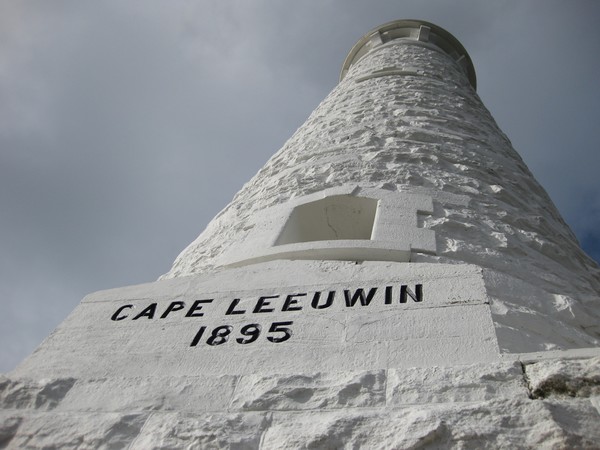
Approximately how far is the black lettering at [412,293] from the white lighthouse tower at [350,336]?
0.01 m

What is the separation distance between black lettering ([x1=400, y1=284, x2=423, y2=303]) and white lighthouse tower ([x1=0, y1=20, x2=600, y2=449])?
0.01 meters

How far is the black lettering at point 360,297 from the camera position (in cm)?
296

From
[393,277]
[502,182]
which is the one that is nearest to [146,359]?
[393,277]

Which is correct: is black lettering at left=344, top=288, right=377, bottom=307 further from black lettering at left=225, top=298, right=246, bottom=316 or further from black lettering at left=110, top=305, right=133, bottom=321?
black lettering at left=110, top=305, right=133, bottom=321

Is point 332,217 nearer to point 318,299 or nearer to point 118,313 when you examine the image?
point 318,299

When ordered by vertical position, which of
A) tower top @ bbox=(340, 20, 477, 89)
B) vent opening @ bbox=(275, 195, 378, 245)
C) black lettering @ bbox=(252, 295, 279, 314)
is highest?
tower top @ bbox=(340, 20, 477, 89)

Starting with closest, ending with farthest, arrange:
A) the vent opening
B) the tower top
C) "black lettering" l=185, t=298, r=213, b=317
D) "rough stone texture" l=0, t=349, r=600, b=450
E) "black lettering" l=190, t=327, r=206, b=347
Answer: "rough stone texture" l=0, t=349, r=600, b=450, "black lettering" l=190, t=327, r=206, b=347, "black lettering" l=185, t=298, r=213, b=317, the vent opening, the tower top

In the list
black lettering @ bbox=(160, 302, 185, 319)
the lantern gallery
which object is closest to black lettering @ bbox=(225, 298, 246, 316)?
the lantern gallery

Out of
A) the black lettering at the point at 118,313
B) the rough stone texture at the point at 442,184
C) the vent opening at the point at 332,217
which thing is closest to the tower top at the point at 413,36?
the rough stone texture at the point at 442,184

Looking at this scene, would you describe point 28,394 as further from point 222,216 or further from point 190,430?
point 222,216

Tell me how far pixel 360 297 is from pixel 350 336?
0.35m

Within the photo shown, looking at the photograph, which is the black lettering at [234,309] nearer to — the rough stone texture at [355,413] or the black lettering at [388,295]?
the rough stone texture at [355,413]

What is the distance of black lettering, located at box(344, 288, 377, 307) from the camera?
2965 millimetres

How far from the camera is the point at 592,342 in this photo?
3293 millimetres
